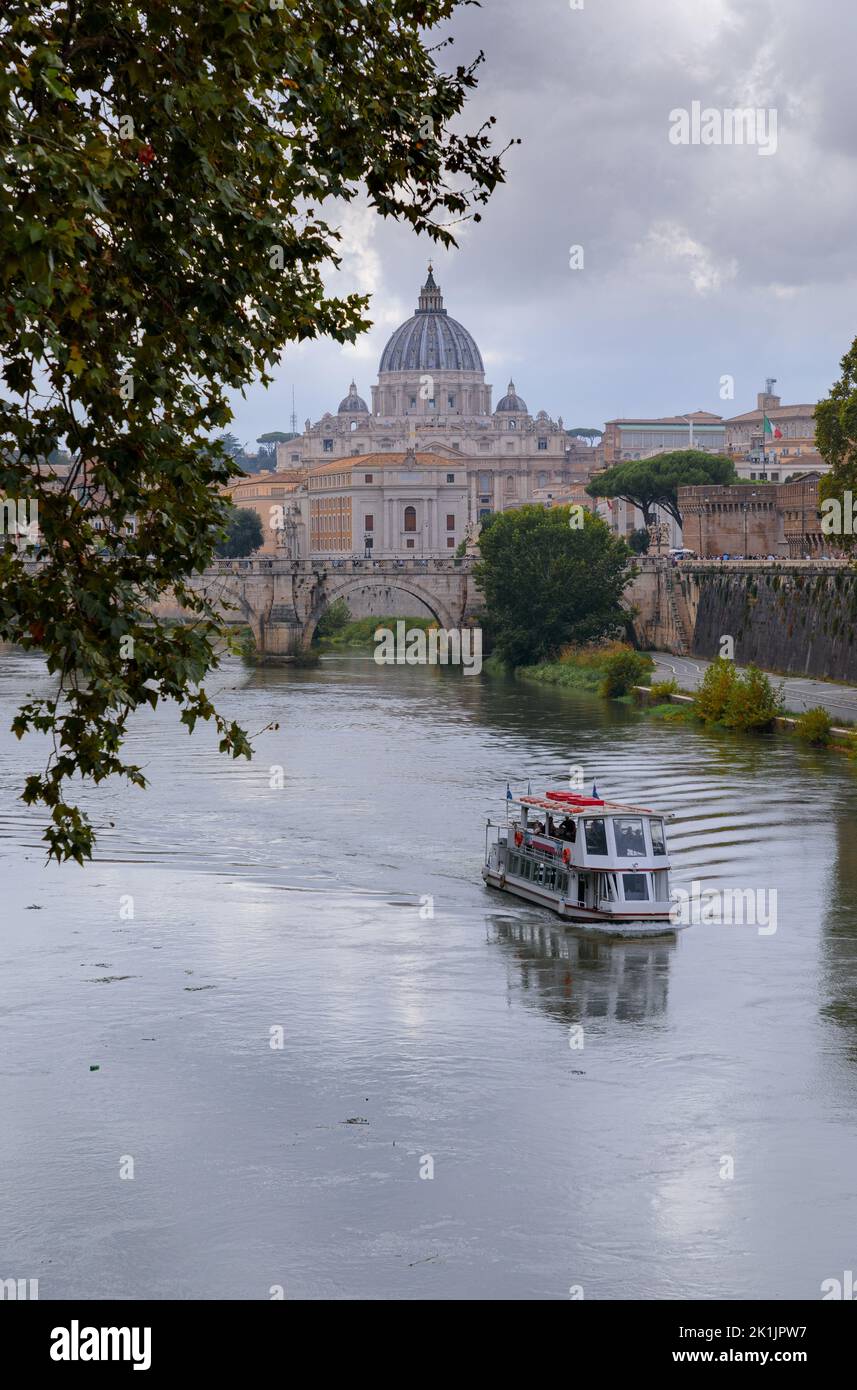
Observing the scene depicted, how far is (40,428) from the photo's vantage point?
34.1 ft

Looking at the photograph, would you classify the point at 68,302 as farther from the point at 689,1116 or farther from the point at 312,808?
the point at 312,808

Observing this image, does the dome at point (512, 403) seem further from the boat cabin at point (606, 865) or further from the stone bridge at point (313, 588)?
the boat cabin at point (606, 865)

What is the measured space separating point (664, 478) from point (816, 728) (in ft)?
195

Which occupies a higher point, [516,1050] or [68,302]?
[68,302]

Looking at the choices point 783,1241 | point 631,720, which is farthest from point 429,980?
point 631,720

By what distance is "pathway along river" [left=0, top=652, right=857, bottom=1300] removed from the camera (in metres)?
12.2

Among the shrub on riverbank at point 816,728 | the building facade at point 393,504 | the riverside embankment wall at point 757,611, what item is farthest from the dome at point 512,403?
the shrub on riverbank at point 816,728

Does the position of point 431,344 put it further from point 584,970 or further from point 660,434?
point 584,970

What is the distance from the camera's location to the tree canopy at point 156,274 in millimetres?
9578

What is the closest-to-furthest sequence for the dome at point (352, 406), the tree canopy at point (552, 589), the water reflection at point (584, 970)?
1. the water reflection at point (584, 970)
2. the tree canopy at point (552, 589)
3. the dome at point (352, 406)

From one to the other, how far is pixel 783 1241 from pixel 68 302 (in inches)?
292

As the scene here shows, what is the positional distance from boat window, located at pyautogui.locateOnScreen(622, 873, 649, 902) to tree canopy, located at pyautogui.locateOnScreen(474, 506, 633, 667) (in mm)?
37461

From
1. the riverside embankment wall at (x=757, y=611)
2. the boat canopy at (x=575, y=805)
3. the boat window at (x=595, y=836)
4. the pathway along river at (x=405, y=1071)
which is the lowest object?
the pathway along river at (x=405, y=1071)

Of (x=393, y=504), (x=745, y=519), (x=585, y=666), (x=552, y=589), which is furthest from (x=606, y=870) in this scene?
(x=393, y=504)
